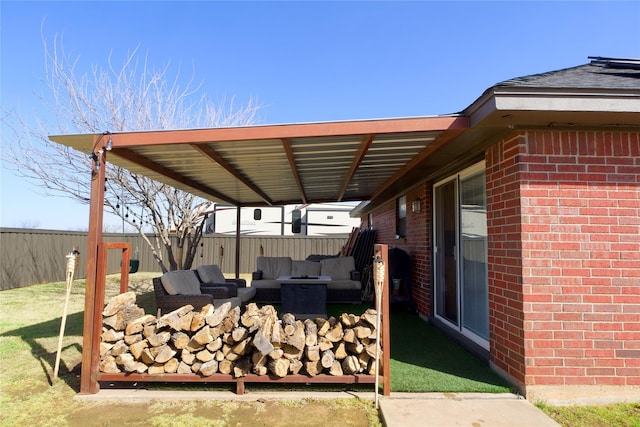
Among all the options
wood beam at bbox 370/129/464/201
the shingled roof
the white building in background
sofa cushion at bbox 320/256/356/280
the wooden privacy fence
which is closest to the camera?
the shingled roof

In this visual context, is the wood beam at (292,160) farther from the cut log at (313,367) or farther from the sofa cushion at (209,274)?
the sofa cushion at (209,274)

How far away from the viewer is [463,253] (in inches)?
180

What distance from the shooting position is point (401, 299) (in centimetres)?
650

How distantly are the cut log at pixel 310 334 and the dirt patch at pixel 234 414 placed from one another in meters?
0.47

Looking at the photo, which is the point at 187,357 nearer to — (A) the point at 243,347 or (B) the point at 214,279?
(A) the point at 243,347

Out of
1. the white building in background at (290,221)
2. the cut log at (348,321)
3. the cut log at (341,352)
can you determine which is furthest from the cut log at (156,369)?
the white building in background at (290,221)

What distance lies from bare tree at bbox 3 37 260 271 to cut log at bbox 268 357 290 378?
603cm

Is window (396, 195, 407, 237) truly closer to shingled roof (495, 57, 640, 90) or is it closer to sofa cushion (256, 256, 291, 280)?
sofa cushion (256, 256, 291, 280)

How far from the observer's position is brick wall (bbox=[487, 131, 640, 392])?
2.97m

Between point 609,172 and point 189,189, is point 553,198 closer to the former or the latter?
point 609,172

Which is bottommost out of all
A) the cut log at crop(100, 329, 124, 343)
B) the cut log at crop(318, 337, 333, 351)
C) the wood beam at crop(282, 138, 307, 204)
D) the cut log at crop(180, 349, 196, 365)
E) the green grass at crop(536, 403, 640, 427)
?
the green grass at crop(536, 403, 640, 427)

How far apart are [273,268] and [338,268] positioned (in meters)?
1.54

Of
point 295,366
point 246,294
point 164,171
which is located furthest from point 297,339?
point 246,294

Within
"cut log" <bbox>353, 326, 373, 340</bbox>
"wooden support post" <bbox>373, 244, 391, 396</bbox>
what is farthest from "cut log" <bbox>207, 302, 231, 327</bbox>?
"wooden support post" <bbox>373, 244, 391, 396</bbox>
